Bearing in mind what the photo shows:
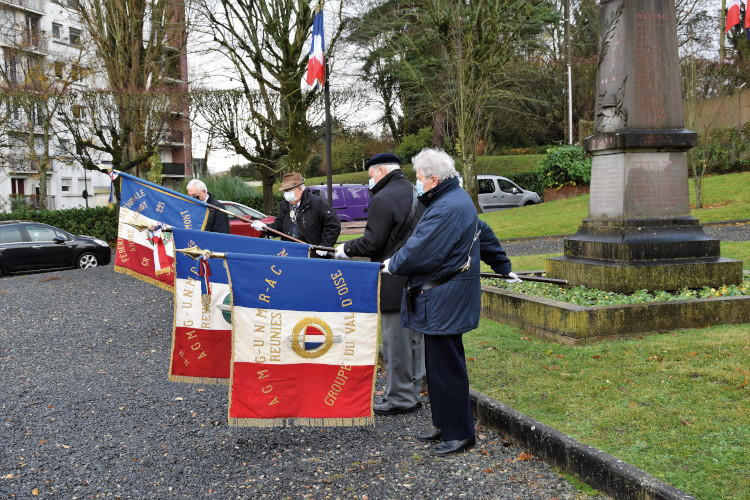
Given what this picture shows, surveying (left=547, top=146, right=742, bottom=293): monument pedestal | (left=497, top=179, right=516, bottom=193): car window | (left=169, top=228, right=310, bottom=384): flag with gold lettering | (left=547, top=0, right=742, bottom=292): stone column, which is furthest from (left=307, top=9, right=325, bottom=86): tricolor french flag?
(left=497, top=179, right=516, bottom=193): car window

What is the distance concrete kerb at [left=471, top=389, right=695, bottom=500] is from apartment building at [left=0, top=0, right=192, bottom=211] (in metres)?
22.9

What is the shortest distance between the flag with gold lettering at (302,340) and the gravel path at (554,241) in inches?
438

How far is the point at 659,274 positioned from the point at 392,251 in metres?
3.72

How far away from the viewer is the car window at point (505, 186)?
29047mm

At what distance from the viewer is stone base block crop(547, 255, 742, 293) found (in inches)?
290

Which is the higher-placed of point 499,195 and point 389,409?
point 499,195

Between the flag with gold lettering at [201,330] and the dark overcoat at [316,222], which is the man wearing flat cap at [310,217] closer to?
the dark overcoat at [316,222]

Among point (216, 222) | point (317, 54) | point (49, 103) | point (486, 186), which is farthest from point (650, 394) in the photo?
point (49, 103)

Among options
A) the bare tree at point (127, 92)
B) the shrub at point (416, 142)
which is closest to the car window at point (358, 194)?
the bare tree at point (127, 92)

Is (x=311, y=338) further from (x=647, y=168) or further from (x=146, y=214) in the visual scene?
(x=647, y=168)

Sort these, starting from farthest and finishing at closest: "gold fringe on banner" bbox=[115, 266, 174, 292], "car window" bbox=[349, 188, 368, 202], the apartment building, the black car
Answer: the apartment building → "car window" bbox=[349, 188, 368, 202] → the black car → "gold fringe on banner" bbox=[115, 266, 174, 292]

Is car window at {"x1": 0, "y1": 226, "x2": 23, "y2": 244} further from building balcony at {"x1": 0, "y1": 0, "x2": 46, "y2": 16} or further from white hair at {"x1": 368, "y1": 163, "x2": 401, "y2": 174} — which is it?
building balcony at {"x1": 0, "y1": 0, "x2": 46, "y2": 16}

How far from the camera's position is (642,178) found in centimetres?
768

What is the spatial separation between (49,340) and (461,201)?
21.5ft
